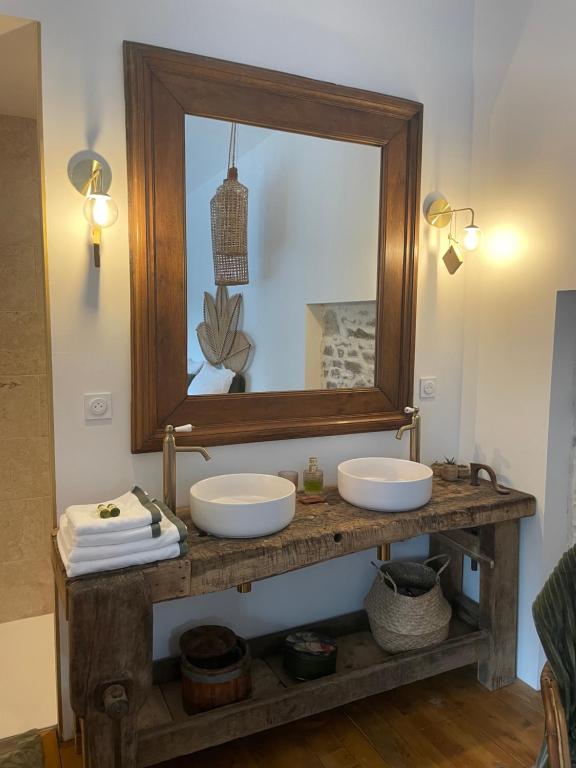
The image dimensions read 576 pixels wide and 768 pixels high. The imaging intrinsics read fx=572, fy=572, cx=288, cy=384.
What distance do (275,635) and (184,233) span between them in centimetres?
158

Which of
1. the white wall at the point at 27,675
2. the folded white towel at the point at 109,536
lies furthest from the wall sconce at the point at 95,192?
the white wall at the point at 27,675

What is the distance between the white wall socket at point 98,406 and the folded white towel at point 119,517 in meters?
0.31

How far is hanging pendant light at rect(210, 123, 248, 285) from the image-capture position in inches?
79.7

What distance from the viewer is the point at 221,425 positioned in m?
2.08

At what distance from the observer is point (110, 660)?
1.51 m

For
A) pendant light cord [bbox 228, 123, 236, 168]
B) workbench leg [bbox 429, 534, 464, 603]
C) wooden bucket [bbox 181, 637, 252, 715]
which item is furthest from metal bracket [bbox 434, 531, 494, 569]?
pendant light cord [bbox 228, 123, 236, 168]

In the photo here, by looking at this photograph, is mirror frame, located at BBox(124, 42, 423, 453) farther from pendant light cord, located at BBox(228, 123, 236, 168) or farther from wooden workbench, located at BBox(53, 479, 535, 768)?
wooden workbench, located at BBox(53, 479, 535, 768)

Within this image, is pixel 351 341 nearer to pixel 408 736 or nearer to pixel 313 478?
pixel 313 478

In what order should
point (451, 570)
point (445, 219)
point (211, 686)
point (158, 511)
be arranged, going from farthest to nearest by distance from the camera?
point (451, 570), point (445, 219), point (211, 686), point (158, 511)

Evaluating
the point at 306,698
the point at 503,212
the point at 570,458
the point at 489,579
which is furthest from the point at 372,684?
the point at 503,212

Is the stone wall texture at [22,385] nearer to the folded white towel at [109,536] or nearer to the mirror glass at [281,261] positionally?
the mirror glass at [281,261]

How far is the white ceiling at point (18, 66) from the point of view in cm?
175

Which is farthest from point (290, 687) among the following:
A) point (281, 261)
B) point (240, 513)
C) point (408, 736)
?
point (281, 261)

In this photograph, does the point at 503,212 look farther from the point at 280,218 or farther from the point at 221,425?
the point at 221,425
